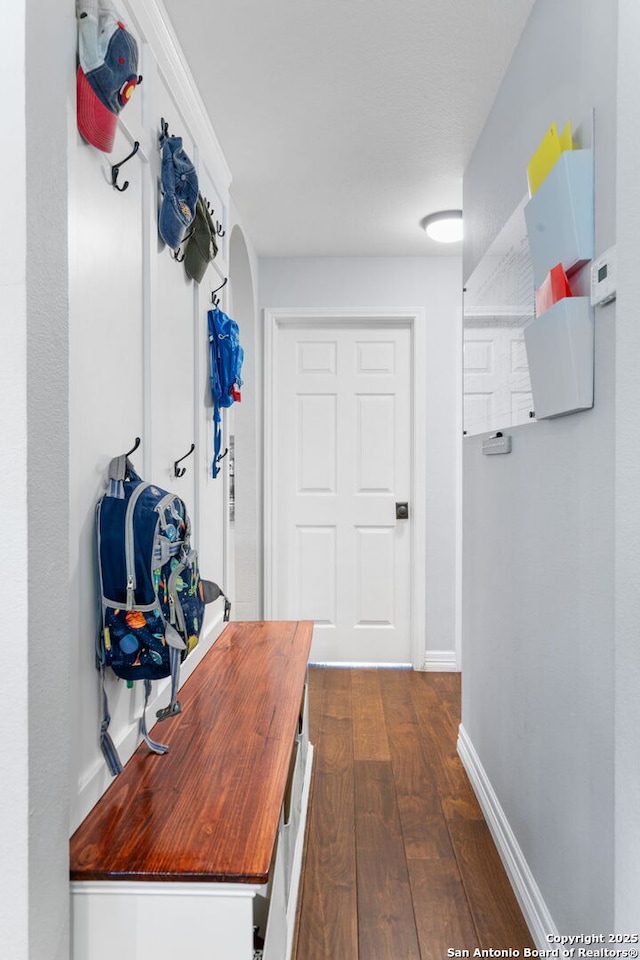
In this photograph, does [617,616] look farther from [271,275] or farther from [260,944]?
[271,275]

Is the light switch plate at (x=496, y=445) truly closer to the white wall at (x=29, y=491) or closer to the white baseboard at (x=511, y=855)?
the white baseboard at (x=511, y=855)

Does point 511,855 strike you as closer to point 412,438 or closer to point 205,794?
point 205,794

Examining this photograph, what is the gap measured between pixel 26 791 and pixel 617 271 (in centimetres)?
128

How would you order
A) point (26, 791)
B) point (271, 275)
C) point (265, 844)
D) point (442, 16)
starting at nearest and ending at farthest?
point (26, 791) → point (265, 844) → point (442, 16) → point (271, 275)

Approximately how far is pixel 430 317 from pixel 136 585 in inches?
116

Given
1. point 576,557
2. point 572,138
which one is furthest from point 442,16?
point 576,557

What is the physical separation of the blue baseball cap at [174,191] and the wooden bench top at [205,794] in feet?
4.05

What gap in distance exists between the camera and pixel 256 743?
1467 mm

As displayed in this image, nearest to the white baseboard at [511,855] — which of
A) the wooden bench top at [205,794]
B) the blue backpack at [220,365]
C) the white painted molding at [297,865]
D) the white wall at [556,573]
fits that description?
the white wall at [556,573]

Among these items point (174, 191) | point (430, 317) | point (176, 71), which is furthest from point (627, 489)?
point (430, 317)

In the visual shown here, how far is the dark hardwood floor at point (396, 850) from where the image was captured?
1.67 meters

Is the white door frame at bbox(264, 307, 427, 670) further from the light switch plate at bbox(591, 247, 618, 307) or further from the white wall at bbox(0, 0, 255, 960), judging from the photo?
the light switch plate at bbox(591, 247, 618, 307)

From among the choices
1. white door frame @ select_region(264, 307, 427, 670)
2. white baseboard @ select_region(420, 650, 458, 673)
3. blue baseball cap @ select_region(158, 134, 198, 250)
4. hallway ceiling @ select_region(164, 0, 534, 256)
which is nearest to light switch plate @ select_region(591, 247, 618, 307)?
hallway ceiling @ select_region(164, 0, 534, 256)

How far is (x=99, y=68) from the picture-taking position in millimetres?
1146
